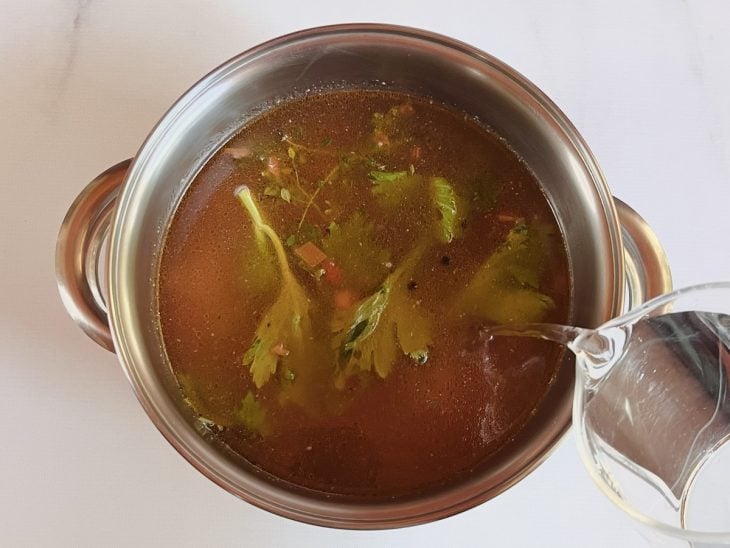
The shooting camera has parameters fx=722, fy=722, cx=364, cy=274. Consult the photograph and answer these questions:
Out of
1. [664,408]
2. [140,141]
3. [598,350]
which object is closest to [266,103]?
[140,141]

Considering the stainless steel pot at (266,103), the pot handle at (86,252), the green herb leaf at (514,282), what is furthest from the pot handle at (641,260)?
the pot handle at (86,252)

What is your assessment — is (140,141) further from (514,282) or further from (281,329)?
(514,282)

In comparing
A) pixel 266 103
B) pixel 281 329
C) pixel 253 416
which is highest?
pixel 266 103

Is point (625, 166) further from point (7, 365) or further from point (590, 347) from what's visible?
point (7, 365)

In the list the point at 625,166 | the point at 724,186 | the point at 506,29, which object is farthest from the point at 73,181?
the point at 724,186

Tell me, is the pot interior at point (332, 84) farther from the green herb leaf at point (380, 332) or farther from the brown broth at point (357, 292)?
the green herb leaf at point (380, 332)
